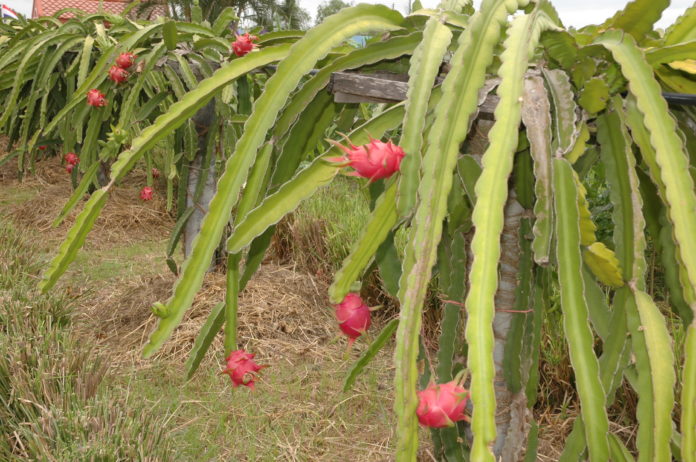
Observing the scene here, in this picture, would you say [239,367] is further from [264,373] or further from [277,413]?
[264,373]

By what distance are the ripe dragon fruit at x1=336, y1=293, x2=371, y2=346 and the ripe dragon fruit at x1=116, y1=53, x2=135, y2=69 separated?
5.19 ft

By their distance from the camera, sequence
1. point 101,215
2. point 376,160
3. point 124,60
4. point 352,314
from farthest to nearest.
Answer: point 101,215
point 124,60
point 352,314
point 376,160

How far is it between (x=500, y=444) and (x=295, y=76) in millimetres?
837

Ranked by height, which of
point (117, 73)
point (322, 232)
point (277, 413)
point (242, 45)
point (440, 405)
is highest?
point (242, 45)

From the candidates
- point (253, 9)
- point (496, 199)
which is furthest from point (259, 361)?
point (253, 9)

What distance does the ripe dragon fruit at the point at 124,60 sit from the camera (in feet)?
6.84

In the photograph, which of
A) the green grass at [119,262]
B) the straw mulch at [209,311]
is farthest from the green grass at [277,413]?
the green grass at [119,262]

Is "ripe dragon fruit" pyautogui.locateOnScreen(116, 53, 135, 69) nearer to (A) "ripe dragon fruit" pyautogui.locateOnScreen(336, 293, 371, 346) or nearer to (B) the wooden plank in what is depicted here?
(B) the wooden plank

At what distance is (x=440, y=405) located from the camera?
66 centimetres

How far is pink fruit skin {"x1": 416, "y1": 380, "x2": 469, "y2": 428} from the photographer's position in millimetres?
654

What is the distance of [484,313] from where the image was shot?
0.60 metres

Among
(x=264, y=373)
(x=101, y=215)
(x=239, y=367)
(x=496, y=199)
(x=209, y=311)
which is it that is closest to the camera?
(x=496, y=199)

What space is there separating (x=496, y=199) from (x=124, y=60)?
5.98ft

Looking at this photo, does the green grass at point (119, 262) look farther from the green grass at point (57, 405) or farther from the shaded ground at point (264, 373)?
the green grass at point (57, 405)
